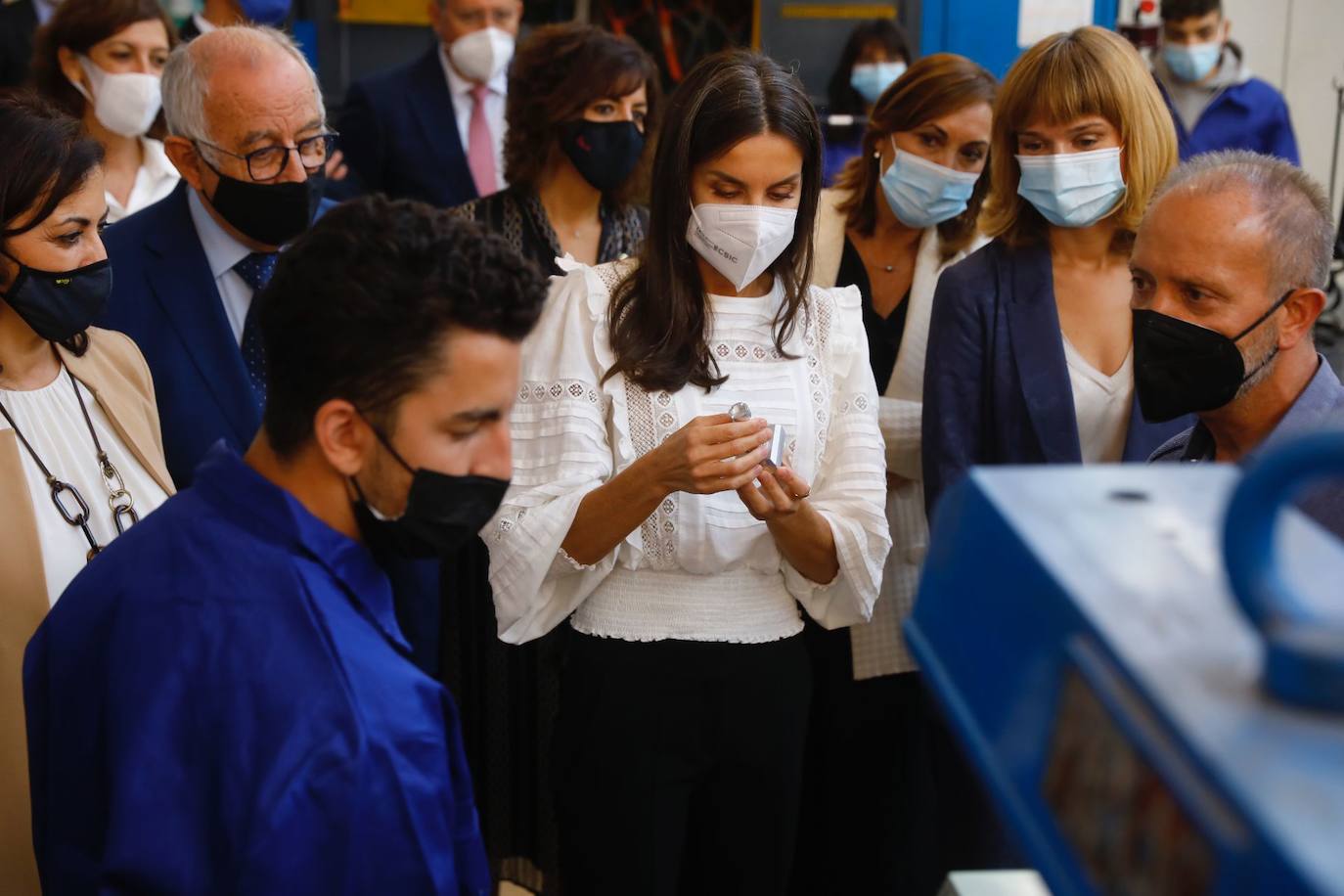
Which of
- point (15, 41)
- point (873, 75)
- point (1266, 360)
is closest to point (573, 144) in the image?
point (1266, 360)

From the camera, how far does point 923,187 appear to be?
2.92 meters

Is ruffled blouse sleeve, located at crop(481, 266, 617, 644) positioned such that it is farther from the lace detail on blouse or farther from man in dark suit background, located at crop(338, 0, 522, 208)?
man in dark suit background, located at crop(338, 0, 522, 208)

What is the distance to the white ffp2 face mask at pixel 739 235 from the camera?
2.24 metres

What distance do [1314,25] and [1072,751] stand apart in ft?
Answer: 23.0

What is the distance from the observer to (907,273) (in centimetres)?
301

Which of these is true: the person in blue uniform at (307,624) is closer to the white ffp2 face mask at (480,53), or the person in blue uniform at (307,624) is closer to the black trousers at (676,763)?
the black trousers at (676,763)

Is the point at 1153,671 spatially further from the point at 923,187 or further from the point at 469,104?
the point at 469,104

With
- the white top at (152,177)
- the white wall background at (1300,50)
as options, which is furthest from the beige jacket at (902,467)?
the white wall background at (1300,50)

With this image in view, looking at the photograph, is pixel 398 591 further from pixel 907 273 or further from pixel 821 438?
pixel 907 273

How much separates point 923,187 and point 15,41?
11.1ft

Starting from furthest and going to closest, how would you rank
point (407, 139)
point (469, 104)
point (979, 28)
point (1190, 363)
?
point (979, 28) < point (469, 104) < point (407, 139) < point (1190, 363)

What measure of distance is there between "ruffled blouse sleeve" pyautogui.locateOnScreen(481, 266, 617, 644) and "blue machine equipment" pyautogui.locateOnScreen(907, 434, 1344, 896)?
138 centimetres

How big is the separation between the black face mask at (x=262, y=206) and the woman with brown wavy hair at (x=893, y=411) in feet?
3.53

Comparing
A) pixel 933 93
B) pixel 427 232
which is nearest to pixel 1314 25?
pixel 933 93
